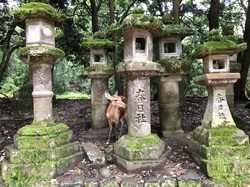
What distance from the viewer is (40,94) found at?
455 centimetres

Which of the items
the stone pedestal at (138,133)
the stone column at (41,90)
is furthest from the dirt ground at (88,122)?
the stone column at (41,90)

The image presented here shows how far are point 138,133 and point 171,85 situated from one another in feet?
5.56

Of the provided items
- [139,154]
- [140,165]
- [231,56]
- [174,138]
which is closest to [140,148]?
[139,154]

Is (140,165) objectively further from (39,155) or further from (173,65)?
(173,65)

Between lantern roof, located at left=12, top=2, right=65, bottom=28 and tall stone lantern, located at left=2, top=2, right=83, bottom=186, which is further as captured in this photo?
lantern roof, located at left=12, top=2, right=65, bottom=28

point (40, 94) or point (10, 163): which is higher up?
point (40, 94)

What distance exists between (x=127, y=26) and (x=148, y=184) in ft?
9.25

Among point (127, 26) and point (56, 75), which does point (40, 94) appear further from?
point (56, 75)

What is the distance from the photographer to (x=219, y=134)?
4242 mm

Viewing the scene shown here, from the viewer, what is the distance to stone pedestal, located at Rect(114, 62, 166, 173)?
167 inches

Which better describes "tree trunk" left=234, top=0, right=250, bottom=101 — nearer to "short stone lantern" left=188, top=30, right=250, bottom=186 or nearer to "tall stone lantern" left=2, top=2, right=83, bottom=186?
"short stone lantern" left=188, top=30, right=250, bottom=186

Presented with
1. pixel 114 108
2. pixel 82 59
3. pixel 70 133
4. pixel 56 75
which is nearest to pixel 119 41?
pixel 82 59

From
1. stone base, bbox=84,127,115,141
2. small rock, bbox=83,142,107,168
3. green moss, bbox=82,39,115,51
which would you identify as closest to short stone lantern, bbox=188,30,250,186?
small rock, bbox=83,142,107,168

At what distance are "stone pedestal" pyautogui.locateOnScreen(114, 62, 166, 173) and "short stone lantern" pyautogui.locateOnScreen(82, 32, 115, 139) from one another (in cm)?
152
